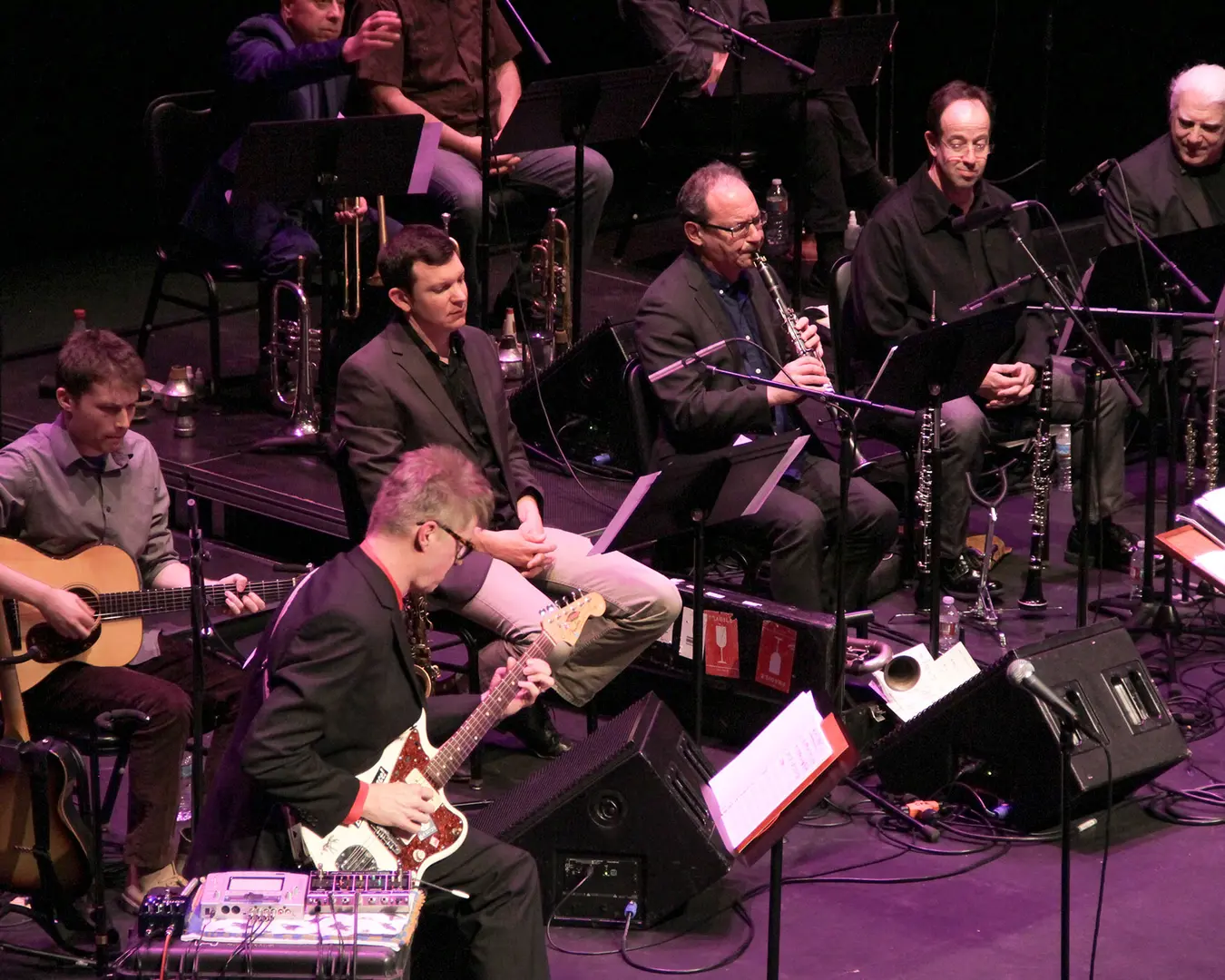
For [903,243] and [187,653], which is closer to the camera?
[187,653]

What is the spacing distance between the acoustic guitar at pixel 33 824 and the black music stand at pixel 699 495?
1.48m

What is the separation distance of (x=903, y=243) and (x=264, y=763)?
3.79 m

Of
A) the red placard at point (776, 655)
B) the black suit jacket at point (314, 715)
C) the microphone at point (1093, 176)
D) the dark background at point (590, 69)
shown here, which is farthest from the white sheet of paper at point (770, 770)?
the dark background at point (590, 69)

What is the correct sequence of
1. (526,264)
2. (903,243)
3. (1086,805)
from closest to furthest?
(1086,805)
(903,243)
(526,264)

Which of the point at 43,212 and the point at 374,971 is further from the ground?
the point at 43,212

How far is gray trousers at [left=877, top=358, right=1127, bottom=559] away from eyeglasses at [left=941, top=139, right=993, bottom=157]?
34.6 inches

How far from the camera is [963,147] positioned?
6777mm

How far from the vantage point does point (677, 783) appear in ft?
15.9

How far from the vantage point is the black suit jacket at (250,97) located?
7060 millimetres

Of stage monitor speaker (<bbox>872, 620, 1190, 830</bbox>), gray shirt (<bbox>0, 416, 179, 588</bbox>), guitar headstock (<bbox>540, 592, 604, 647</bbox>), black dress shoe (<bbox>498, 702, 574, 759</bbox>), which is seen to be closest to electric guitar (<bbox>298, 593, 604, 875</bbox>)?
guitar headstock (<bbox>540, 592, 604, 647</bbox>)

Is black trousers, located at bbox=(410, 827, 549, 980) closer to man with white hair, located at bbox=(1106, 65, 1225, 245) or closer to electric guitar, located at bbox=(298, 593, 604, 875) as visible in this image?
electric guitar, located at bbox=(298, 593, 604, 875)

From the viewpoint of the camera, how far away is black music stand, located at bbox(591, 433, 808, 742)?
4879 millimetres

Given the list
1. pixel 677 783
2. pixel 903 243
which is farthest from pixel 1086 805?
pixel 903 243

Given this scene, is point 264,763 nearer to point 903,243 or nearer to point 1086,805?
point 1086,805
